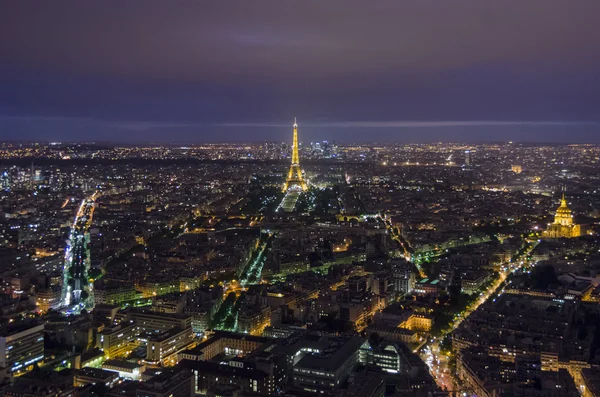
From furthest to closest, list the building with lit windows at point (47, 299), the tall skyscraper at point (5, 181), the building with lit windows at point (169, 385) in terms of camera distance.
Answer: the tall skyscraper at point (5, 181), the building with lit windows at point (47, 299), the building with lit windows at point (169, 385)

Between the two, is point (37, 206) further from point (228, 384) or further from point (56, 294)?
point (228, 384)

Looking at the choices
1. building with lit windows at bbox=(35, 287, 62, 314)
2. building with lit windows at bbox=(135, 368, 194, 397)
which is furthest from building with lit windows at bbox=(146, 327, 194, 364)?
building with lit windows at bbox=(35, 287, 62, 314)

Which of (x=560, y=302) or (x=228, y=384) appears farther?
(x=560, y=302)

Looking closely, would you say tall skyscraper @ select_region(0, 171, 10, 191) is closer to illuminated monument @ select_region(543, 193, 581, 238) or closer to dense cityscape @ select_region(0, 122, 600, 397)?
dense cityscape @ select_region(0, 122, 600, 397)

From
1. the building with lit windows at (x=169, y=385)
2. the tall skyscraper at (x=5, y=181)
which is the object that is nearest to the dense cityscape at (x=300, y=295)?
the building with lit windows at (x=169, y=385)

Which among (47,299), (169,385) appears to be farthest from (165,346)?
(47,299)

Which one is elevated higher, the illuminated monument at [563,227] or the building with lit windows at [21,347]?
the illuminated monument at [563,227]

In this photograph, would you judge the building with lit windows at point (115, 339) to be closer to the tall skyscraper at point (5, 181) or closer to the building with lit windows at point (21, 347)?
the building with lit windows at point (21, 347)

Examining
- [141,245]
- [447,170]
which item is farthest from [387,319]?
[447,170]
